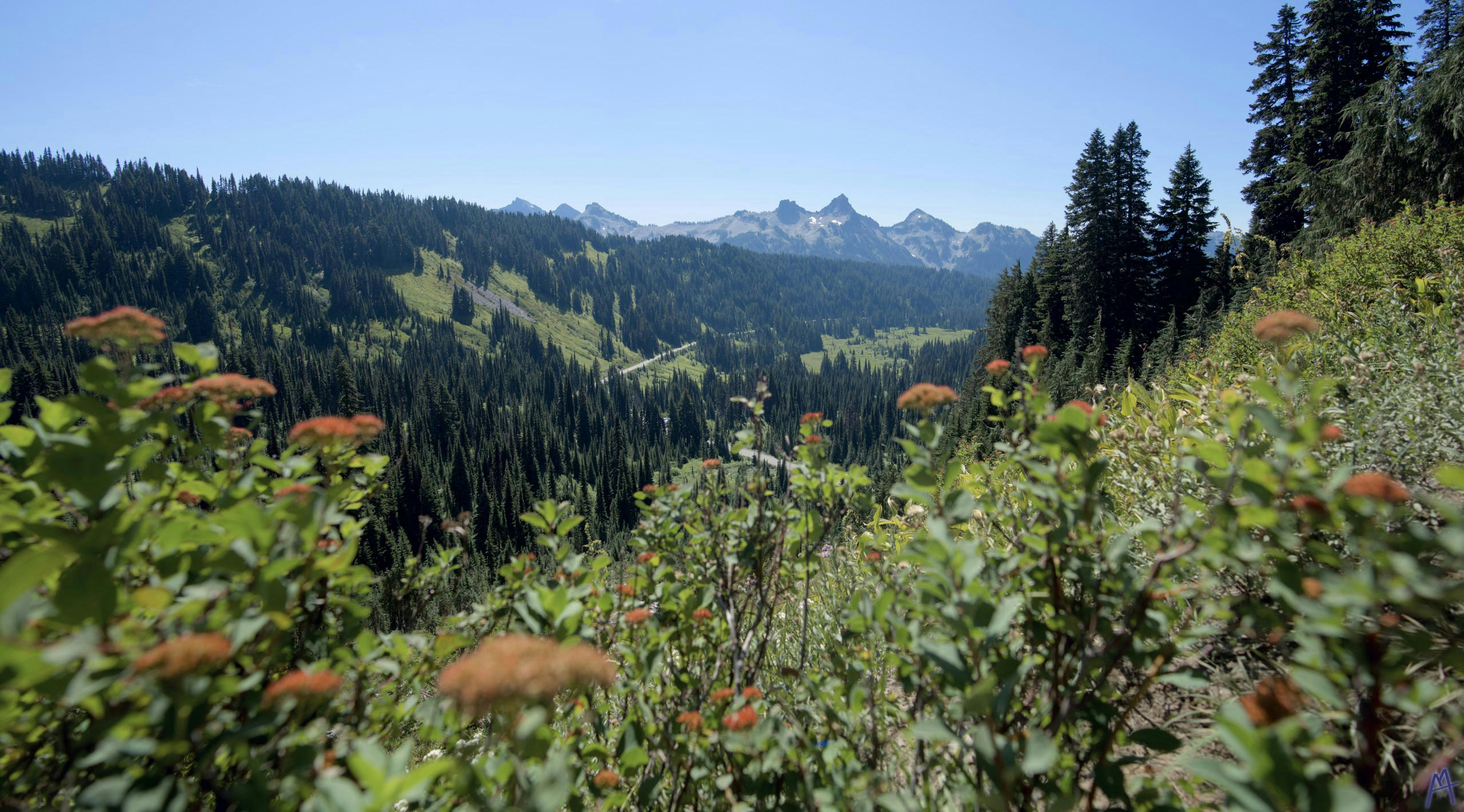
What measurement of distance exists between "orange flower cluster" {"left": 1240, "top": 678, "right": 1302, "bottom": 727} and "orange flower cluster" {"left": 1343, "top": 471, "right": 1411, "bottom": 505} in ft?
1.73

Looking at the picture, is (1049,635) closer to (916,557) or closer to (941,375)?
(916,557)

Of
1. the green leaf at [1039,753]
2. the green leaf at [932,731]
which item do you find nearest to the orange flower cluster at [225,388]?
the green leaf at [932,731]

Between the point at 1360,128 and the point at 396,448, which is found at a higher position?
the point at 1360,128

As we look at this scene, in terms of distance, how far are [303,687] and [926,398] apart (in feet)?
8.18

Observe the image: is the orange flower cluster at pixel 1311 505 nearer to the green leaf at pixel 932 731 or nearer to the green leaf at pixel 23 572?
the green leaf at pixel 932 731

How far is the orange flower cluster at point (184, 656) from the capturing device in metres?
1.25

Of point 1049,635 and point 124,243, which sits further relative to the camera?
point 124,243

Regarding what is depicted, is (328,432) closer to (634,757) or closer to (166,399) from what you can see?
(166,399)

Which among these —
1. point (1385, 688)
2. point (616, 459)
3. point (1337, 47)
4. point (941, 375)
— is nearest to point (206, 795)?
point (1385, 688)

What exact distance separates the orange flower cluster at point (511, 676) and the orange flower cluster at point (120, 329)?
2051 mm

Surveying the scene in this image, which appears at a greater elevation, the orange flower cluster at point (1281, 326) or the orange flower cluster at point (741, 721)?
the orange flower cluster at point (1281, 326)

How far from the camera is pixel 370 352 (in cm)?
14412

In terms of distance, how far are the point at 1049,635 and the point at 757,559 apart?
163cm

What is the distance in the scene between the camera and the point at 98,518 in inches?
65.3
